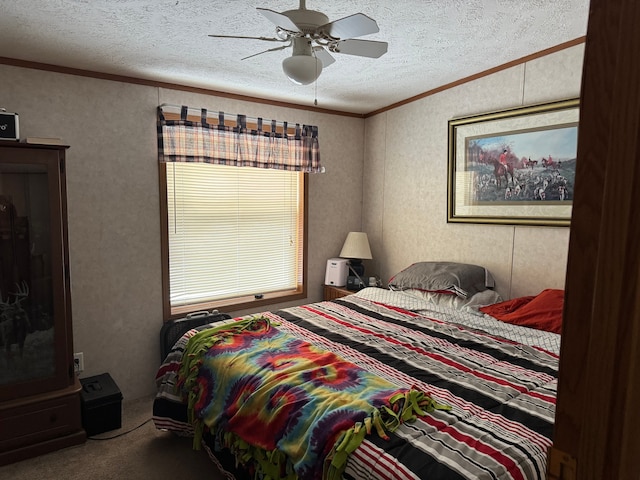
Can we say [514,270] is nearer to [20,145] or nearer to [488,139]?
[488,139]

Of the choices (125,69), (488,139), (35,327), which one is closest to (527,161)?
(488,139)

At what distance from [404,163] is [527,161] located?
1225mm

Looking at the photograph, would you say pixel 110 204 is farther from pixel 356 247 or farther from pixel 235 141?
pixel 356 247

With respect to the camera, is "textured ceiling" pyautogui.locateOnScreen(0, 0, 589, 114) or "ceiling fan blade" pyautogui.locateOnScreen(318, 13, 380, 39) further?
"textured ceiling" pyautogui.locateOnScreen(0, 0, 589, 114)

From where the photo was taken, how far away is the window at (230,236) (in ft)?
11.2

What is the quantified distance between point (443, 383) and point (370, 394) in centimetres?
39

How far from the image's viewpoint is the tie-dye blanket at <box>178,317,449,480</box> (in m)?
1.45

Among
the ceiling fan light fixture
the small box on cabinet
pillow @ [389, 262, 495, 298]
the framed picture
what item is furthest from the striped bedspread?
the ceiling fan light fixture

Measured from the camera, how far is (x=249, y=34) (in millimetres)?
2490

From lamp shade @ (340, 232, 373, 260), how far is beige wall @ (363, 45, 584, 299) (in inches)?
10.8

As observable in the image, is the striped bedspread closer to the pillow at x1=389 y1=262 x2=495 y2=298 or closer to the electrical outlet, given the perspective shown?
the pillow at x1=389 y1=262 x2=495 y2=298

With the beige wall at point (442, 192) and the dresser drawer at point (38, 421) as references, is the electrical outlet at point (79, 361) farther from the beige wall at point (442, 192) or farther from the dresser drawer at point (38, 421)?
the beige wall at point (442, 192)

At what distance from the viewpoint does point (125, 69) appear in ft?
9.55

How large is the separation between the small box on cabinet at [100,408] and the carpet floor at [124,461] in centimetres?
6
